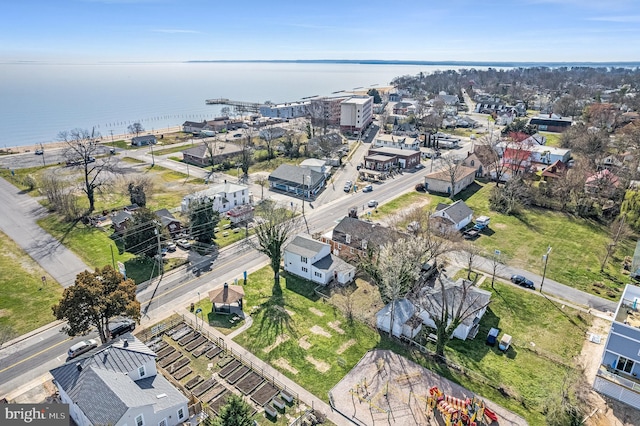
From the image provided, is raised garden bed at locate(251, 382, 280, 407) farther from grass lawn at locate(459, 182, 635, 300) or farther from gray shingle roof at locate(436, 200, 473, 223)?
gray shingle roof at locate(436, 200, 473, 223)

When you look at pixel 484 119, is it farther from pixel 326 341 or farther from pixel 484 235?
pixel 326 341

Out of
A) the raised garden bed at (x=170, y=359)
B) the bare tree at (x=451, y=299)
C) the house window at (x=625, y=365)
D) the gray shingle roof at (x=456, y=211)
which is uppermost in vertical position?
the gray shingle roof at (x=456, y=211)

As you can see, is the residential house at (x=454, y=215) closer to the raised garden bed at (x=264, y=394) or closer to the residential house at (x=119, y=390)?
the raised garden bed at (x=264, y=394)

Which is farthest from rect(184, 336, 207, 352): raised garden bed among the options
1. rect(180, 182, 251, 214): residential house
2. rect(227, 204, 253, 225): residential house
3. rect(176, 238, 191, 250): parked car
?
rect(180, 182, 251, 214): residential house

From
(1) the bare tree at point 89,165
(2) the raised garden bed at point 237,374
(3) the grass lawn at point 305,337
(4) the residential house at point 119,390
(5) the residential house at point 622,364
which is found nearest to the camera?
(4) the residential house at point 119,390

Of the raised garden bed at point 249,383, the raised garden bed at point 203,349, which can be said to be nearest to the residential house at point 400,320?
the raised garden bed at point 249,383

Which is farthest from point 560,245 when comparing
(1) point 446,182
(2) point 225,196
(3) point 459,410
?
(2) point 225,196

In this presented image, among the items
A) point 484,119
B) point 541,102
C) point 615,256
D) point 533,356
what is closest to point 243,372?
point 533,356
